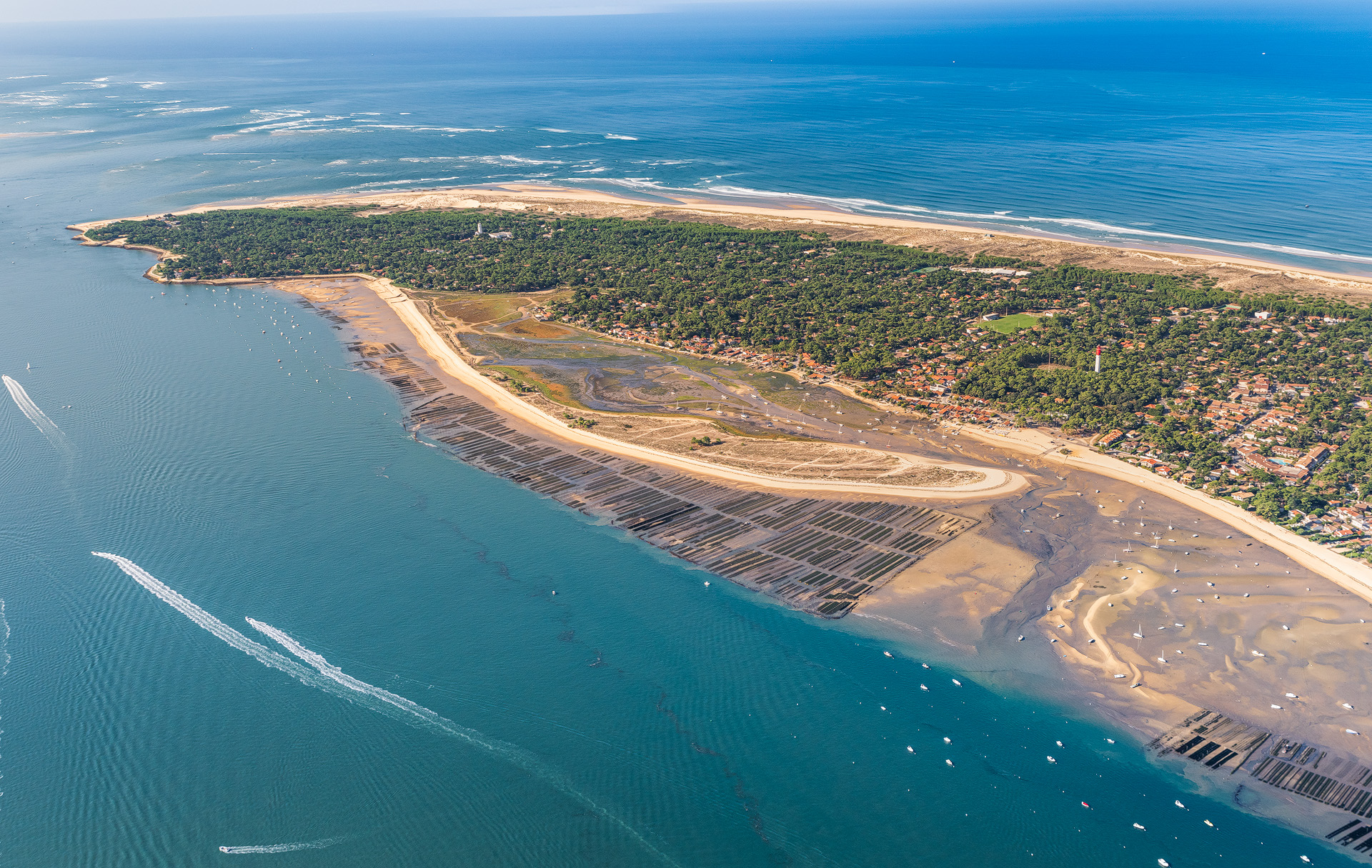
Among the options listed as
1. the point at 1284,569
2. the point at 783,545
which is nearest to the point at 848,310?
the point at 783,545

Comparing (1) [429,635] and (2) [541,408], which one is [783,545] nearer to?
(1) [429,635]

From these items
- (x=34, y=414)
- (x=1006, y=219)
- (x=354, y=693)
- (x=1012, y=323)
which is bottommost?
(x=354, y=693)

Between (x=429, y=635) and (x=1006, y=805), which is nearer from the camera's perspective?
(x=1006, y=805)

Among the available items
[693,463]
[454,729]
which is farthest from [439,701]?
[693,463]

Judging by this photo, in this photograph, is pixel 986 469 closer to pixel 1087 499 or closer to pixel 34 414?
pixel 1087 499

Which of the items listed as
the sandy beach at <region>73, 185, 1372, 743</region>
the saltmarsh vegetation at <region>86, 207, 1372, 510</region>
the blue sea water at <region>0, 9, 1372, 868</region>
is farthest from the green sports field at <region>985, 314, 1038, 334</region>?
the blue sea water at <region>0, 9, 1372, 868</region>
